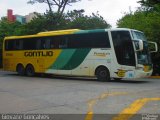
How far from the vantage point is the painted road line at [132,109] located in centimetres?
968

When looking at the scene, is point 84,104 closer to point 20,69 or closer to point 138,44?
point 138,44

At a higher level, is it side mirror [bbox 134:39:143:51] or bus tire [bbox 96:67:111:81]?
side mirror [bbox 134:39:143:51]

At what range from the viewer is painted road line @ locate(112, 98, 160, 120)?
9680 mm

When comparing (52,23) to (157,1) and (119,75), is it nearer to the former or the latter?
(157,1)

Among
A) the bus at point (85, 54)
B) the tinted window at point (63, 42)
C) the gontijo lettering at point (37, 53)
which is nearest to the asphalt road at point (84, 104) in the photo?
the bus at point (85, 54)

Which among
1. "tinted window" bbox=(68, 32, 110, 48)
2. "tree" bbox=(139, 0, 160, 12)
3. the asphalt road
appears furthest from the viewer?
"tree" bbox=(139, 0, 160, 12)

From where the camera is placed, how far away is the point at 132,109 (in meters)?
10.9

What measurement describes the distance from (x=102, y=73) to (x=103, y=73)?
0.08 m

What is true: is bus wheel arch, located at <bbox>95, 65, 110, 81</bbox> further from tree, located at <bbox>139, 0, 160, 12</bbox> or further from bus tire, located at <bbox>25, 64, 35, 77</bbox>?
tree, located at <bbox>139, 0, 160, 12</bbox>

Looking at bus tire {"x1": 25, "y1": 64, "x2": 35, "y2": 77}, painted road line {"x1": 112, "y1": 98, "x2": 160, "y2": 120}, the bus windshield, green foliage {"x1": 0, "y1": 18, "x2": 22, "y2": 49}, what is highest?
green foliage {"x1": 0, "y1": 18, "x2": 22, "y2": 49}

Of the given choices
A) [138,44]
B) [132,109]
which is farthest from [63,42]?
[132,109]

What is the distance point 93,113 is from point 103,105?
4.90ft

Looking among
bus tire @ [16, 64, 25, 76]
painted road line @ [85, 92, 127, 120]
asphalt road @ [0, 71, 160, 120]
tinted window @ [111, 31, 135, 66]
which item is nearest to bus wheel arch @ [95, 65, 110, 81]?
tinted window @ [111, 31, 135, 66]

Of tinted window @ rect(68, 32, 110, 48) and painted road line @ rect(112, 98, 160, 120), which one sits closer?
painted road line @ rect(112, 98, 160, 120)
